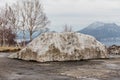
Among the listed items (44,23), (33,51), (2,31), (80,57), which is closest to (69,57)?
(80,57)

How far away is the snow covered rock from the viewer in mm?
27281

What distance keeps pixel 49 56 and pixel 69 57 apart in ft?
5.75

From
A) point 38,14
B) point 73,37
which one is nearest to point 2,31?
point 38,14

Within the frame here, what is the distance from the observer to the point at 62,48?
27984 millimetres

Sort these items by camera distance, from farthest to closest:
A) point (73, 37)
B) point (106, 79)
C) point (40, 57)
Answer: point (73, 37) → point (40, 57) → point (106, 79)

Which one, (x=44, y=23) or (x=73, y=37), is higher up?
(x=44, y=23)

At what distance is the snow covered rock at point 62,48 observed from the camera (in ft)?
89.5

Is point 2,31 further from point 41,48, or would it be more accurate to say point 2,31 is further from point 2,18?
point 41,48

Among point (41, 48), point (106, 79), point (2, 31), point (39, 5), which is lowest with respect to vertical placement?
point (106, 79)

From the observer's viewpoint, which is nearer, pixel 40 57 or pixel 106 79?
pixel 106 79

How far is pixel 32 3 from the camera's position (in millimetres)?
72750

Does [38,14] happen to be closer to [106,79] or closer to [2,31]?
[2,31]

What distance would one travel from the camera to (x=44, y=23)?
239 ft

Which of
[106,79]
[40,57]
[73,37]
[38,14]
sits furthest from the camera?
[38,14]
